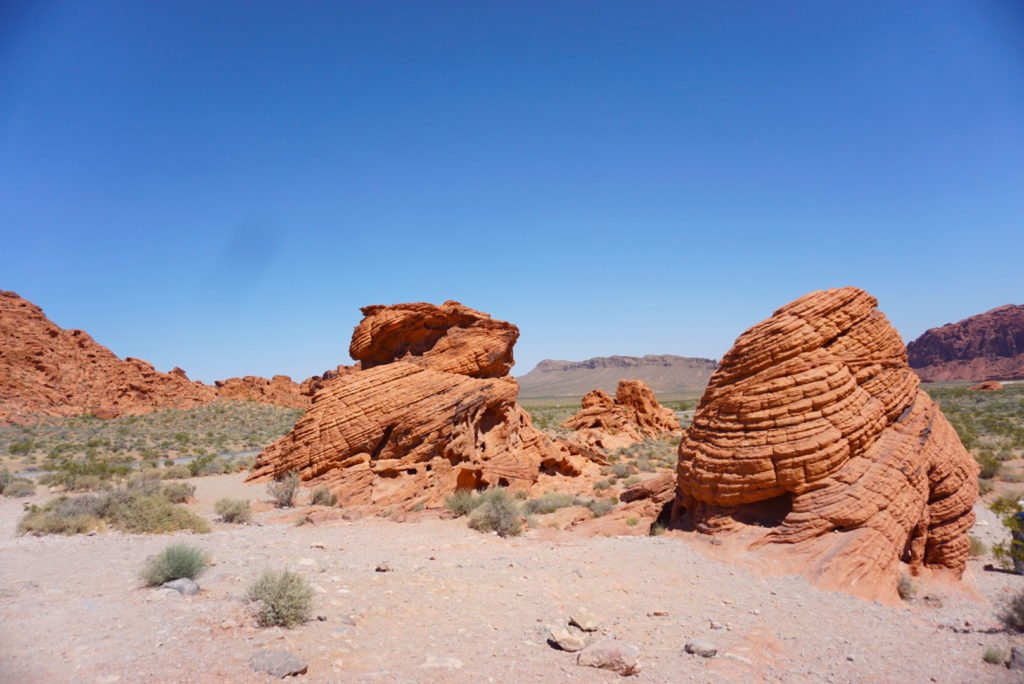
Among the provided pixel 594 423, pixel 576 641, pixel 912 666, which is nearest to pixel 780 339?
pixel 912 666

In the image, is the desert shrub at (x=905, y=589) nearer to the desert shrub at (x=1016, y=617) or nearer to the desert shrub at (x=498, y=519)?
the desert shrub at (x=1016, y=617)

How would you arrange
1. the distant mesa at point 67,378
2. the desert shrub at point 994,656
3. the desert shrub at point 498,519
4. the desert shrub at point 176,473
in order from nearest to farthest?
1. the desert shrub at point 994,656
2. the desert shrub at point 498,519
3. the desert shrub at point 176,473
4. the distant mesa at point 67,378

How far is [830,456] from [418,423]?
32.6 feet

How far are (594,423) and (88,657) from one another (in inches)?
1102

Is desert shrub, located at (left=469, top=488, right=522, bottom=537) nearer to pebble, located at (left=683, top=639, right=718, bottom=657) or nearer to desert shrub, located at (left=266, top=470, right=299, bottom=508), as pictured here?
desert shrub, located at (left=266, top=470, right=299, bottom=508)

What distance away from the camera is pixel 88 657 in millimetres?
4398

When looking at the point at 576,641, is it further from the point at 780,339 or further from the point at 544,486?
the point at 544,486

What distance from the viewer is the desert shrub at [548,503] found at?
44.5 feet

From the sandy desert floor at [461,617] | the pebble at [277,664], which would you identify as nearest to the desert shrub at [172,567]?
the sandy desert floor at [461,617]

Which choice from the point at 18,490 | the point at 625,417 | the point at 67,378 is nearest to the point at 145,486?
the point at 18,490

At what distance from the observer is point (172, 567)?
636cm

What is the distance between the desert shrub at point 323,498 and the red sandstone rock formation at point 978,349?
452 ft

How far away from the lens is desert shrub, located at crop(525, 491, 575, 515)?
13.6 meters

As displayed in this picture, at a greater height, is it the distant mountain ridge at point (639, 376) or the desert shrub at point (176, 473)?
the distant mountain ridge at point (639, 376)
